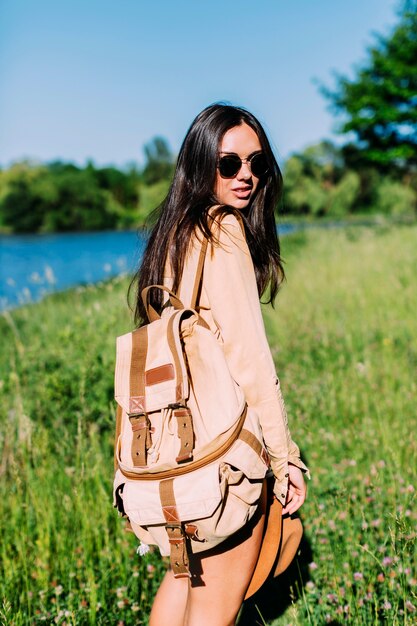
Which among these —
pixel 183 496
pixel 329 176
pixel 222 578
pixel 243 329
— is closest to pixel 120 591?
pixel 222 578

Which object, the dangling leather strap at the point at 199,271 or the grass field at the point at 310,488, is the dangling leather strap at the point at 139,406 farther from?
the grass field at the point at 310,488

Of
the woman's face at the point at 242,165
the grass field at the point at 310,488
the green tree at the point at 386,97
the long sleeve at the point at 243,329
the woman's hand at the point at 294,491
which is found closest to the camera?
the long sleeve at the point at 243,329

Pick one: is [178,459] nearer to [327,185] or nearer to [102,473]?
[102,473]

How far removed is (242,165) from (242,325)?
617 mm

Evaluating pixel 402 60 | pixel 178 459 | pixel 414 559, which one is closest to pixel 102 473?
pixel 414 559

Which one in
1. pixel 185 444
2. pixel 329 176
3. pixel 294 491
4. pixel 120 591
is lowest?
pixel 120 591

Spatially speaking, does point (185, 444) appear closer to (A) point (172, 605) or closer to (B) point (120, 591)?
(A) point (172, 605)

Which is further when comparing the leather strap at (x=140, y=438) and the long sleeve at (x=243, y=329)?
the long sleeve at (x=243, y=329)

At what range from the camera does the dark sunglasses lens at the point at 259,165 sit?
1.84 meters

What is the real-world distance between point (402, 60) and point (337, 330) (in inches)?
582

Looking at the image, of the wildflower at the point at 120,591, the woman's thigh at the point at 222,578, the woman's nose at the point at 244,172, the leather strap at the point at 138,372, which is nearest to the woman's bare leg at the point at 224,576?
Result: the woman's thigh at the point at 222,578

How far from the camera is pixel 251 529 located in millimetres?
1521

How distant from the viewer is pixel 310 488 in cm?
298

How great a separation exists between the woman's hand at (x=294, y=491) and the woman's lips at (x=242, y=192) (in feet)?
3.01
